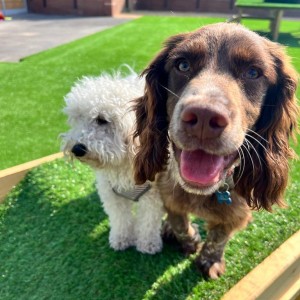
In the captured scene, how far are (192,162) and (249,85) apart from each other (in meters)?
0.46

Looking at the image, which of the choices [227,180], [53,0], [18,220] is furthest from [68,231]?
[53,0]

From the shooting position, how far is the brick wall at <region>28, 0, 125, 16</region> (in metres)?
17.8

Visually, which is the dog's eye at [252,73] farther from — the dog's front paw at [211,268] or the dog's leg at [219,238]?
the dog's front paw at [211,268]

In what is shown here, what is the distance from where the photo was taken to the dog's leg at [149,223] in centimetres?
261

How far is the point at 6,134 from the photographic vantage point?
176 inches

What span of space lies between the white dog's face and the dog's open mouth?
2.39ft

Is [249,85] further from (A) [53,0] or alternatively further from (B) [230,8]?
(B) [230,8]

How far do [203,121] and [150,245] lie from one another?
1.43 meters

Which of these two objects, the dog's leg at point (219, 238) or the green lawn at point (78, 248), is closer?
the dog's leg at point (219, 238)

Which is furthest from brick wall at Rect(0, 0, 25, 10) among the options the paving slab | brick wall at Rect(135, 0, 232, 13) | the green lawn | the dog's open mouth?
the dog's open mouth

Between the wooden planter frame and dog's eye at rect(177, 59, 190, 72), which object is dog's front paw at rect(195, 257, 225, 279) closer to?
the wooden planter frame

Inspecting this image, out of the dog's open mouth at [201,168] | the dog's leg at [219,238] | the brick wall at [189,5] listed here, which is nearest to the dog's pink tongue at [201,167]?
the dog's open mouth at [201,168]

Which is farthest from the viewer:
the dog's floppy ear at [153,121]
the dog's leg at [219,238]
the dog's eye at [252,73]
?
the dog's leg at [219,238]

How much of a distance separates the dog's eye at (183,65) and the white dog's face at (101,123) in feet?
1.78
